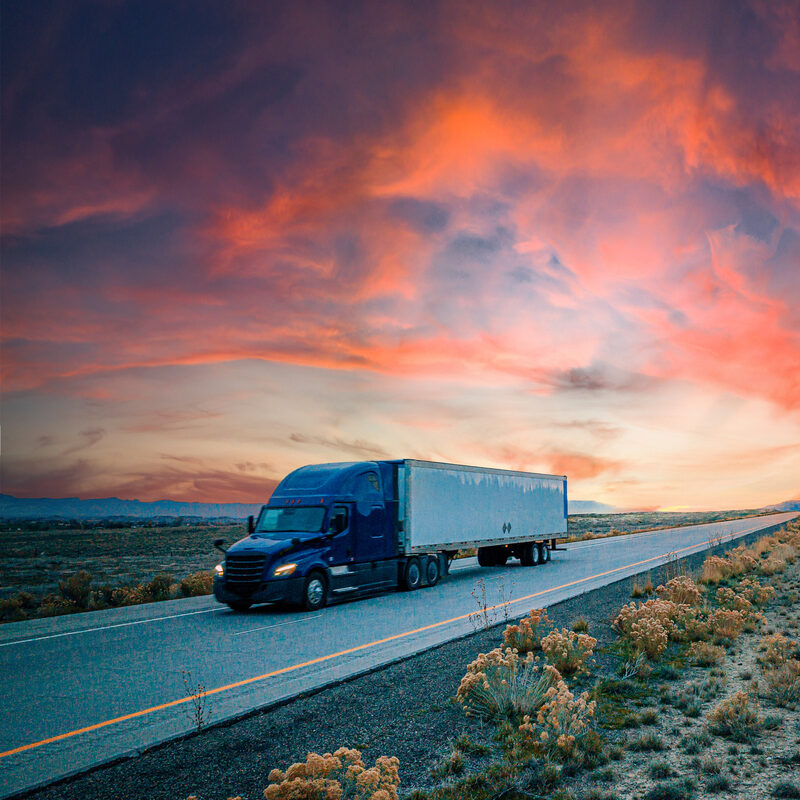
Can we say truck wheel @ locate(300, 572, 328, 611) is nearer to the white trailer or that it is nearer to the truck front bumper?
the truck front bumper

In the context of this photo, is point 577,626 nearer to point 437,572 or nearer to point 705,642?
point 705,642

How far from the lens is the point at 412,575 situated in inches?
725

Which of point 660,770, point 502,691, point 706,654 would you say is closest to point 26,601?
point 502,691

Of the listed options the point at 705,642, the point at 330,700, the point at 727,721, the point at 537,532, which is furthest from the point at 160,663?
the point at 537,532

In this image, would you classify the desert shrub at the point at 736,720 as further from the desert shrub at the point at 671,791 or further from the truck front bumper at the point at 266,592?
the truck front bumper at the point at 266,592

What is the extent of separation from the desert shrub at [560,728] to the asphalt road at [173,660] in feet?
10.3

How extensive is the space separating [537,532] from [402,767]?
72.9ft

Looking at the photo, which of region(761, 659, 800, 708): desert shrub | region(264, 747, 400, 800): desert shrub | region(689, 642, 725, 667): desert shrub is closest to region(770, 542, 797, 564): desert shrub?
region(689, 642, 725, 667): desert shrub

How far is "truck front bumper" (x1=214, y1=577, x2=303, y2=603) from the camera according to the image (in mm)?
13938

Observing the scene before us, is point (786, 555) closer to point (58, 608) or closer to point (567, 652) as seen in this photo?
point (567, 652)

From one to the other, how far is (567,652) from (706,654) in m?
2.20

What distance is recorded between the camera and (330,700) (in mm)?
7426

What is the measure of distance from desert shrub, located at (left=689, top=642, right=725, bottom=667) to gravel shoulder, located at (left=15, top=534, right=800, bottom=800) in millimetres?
382

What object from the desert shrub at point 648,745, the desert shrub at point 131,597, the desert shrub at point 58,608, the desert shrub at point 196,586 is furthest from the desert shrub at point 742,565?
the desert shrub at point 58,608
